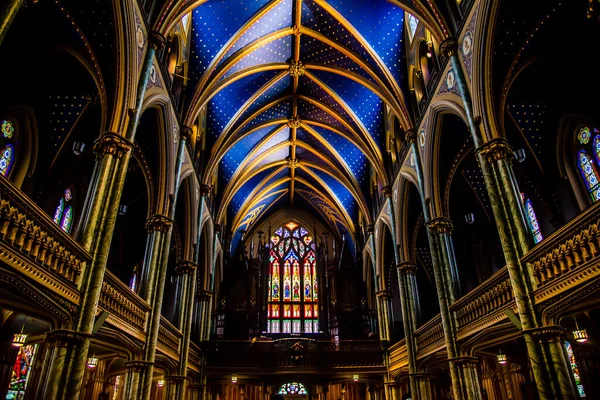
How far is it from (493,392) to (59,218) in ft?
62.7

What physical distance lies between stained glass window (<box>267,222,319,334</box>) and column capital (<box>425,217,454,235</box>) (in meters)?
15.8

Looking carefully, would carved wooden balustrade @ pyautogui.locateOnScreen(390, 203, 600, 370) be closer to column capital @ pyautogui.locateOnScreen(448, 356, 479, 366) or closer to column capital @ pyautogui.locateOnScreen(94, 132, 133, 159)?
column capital @ pyautogui.locateOnScreen(448, 356, 479, 366)

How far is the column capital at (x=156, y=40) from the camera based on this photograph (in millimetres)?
12625

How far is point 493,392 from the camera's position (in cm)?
1875

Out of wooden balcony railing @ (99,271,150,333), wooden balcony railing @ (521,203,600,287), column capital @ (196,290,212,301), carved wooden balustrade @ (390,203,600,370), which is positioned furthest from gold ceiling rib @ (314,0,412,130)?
column capital @ (196,290,212,301)

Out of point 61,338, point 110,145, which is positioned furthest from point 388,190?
point 61,338

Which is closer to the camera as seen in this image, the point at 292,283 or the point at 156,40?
the point at 156,40

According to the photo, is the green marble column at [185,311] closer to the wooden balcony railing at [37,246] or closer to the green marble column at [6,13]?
the wooden balcony railing at [37,246]

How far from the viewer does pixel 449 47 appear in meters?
13.0

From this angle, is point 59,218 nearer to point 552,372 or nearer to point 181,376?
point 181,376

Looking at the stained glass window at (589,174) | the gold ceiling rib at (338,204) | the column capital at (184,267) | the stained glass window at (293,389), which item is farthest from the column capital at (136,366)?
the gold ceiling rib at (338,204)

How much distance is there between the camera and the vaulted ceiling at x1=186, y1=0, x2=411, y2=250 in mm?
17375

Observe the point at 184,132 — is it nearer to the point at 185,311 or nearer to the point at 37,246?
the point at 185,311

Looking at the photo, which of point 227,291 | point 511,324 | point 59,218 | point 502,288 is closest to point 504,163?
point 502,288
